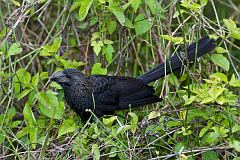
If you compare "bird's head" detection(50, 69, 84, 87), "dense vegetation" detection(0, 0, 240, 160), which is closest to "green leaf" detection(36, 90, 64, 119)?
"dense vegetation" detection(0, 0, 240, 160)

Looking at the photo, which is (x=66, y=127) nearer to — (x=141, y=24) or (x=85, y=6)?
(x=85, y=6)

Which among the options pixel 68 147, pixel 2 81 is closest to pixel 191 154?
pixel 68 147

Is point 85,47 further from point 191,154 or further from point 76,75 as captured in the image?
point 191,154

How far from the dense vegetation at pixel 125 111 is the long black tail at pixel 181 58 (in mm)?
50

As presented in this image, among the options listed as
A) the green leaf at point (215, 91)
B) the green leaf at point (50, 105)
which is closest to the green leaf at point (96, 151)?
the green leaf at point (50, 105)

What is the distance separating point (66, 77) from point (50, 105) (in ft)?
1.23

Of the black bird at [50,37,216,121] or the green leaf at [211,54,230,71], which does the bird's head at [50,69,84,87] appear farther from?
the green leaf at [211,54,230,71]

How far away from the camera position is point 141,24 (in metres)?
4.17

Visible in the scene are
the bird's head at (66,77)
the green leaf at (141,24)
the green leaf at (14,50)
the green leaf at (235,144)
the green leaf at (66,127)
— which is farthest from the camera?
the green leaf at (141,24)

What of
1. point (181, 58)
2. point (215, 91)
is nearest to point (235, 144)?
point (215, 91)

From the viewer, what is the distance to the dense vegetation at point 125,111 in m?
3.44

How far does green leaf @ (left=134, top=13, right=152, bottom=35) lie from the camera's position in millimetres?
4145

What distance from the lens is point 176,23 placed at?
15.9ft

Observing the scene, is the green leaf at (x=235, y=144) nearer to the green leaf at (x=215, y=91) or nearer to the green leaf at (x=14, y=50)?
the green leaf at (x=215, y=91)
